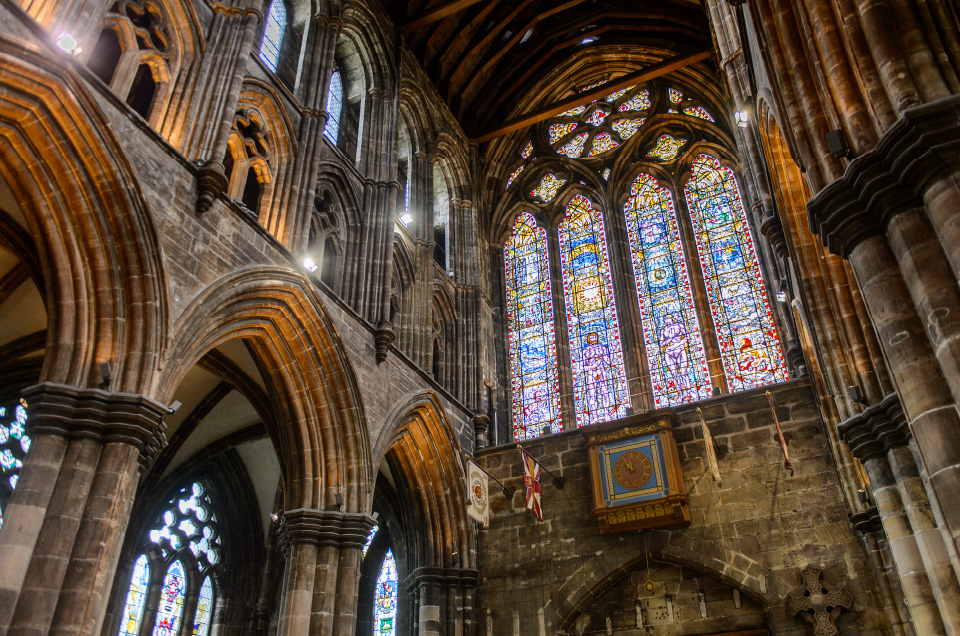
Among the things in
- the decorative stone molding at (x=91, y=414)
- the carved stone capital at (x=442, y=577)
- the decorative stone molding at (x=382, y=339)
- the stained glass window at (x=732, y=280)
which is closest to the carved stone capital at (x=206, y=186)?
the decorative stone molding at (x=91, y=414)

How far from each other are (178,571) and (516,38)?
500 inches

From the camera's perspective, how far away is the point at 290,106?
37.3 ft

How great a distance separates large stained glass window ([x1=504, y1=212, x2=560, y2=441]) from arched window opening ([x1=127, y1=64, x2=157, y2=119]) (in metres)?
8.69

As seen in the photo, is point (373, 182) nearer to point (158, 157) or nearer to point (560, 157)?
point (158, 157)

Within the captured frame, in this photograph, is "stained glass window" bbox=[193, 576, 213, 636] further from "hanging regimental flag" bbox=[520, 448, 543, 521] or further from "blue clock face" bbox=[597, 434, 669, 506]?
"blue clock face" bbox=[597, 434, 669, 506]

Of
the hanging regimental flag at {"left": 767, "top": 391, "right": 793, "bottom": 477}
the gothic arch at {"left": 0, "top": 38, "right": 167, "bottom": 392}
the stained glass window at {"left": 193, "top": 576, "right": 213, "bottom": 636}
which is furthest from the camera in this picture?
the stained glass window at {"left": 193, "top": 576, "right": 213, "bottom": 636}

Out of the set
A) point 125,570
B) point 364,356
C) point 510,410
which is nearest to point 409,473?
point 364,356

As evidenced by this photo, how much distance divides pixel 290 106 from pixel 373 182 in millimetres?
2102

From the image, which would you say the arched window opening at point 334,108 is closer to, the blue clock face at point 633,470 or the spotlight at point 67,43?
the spotlight at point 67,43

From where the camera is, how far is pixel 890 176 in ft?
16.5

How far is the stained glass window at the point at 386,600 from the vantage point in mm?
13688

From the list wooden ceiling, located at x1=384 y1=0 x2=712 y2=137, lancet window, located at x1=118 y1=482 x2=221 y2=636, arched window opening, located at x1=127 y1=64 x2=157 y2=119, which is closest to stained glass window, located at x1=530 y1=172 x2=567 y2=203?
wooden ceiling, located at x1=384 y1=0 x2=712 y2=137

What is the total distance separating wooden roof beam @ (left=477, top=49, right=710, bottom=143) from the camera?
624 inches

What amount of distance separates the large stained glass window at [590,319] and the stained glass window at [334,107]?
5777 mm
